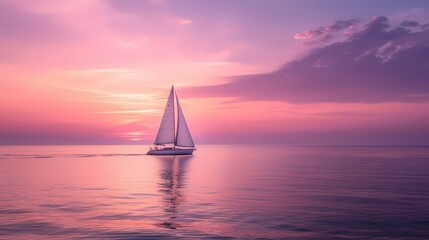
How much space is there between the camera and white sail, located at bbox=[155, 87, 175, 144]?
393 feet

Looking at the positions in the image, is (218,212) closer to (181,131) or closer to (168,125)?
(168,125)

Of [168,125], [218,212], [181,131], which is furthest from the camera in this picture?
[181,131]

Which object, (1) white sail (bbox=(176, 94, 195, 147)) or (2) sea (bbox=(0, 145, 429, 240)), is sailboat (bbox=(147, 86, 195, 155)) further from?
(2) sea (bbox=(0, 145, 429, 240))

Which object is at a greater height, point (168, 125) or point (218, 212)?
point (168, 125)

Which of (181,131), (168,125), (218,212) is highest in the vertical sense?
(168,125)

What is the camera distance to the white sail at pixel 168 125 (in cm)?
11969

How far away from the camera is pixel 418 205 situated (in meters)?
32.0

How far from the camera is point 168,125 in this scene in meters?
120

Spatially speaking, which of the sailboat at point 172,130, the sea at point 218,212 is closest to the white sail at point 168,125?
the sailboat at point 172,130

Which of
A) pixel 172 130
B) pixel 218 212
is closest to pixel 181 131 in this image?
pixel 172 130

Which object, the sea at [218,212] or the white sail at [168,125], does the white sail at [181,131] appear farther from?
the sea at [218,212]

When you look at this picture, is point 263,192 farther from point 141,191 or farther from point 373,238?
point 373,238

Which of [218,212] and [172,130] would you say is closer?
[218,212]

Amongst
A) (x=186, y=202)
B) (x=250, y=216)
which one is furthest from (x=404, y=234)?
(x=186, y=202)
